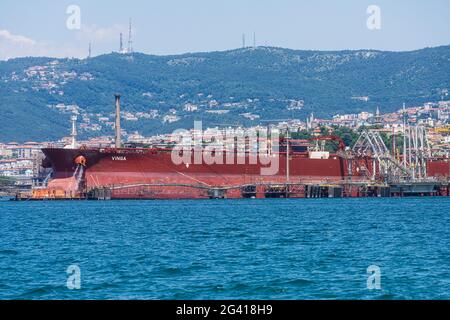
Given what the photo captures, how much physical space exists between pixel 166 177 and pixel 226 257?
54.7 m

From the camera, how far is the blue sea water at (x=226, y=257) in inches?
897

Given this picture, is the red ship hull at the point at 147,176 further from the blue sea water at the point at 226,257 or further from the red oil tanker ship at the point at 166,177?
the blue sea water at the point at 226,257

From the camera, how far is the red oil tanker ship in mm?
83250

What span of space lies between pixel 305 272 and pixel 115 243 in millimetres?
11539

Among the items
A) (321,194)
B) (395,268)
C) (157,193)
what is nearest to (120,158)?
(157,193)

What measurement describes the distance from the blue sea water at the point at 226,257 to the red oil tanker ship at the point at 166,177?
3047 centimetres

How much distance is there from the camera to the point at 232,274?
25.5 metres

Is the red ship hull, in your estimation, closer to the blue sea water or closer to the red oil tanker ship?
the red oil tanker ship

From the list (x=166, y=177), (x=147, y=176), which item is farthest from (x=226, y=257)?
(x=166, y=177)

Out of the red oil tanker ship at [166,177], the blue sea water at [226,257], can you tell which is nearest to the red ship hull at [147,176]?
the red oil tanker ship at [166,177]

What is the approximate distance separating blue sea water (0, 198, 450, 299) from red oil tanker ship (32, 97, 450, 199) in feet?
100.0

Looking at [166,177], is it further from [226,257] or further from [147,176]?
[226,257]

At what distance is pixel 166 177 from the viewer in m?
84.4
